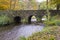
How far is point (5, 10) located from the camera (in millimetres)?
43969

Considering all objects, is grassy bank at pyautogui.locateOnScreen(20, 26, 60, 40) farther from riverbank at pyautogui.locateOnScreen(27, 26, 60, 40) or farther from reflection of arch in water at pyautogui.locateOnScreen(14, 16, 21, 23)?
reflection of arch in water at pyautogui.locateOnScreen(14, 16, 21, 23)

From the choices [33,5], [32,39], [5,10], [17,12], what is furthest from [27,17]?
[32,39]

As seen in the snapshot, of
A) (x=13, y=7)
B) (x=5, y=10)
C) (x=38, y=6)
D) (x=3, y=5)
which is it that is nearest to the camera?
(x=3, y=5)

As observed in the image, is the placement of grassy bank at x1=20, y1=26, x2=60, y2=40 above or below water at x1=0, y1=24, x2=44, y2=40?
above

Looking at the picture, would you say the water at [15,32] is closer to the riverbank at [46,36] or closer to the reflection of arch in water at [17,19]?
the riverbank at [46,36]

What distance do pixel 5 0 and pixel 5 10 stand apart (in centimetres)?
320

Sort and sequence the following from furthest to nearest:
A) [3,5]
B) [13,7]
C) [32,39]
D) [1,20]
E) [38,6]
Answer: [38,6], [13,7], [3,5], [1,20], [32,39]

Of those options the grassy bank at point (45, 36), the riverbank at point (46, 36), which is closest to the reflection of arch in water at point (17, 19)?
the riverbank at point (46, 36)

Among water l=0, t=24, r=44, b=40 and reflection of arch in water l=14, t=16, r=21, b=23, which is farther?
reflection of arch in water l=14, t=16, r=21, b=23

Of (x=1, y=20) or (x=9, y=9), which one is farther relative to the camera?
(x=9, y=9)

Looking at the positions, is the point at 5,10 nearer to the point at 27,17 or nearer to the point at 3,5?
the point at 3,5

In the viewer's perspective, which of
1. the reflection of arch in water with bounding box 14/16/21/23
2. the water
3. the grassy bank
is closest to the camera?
the grassy bank

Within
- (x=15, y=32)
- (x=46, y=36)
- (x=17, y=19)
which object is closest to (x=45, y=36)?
(x=46, y=36)

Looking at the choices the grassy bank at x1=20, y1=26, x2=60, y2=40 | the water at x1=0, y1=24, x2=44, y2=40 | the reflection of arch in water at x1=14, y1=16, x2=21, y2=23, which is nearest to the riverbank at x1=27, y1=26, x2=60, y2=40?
the grassy bank at x1=20, y1=26, x2=60, y2=40
